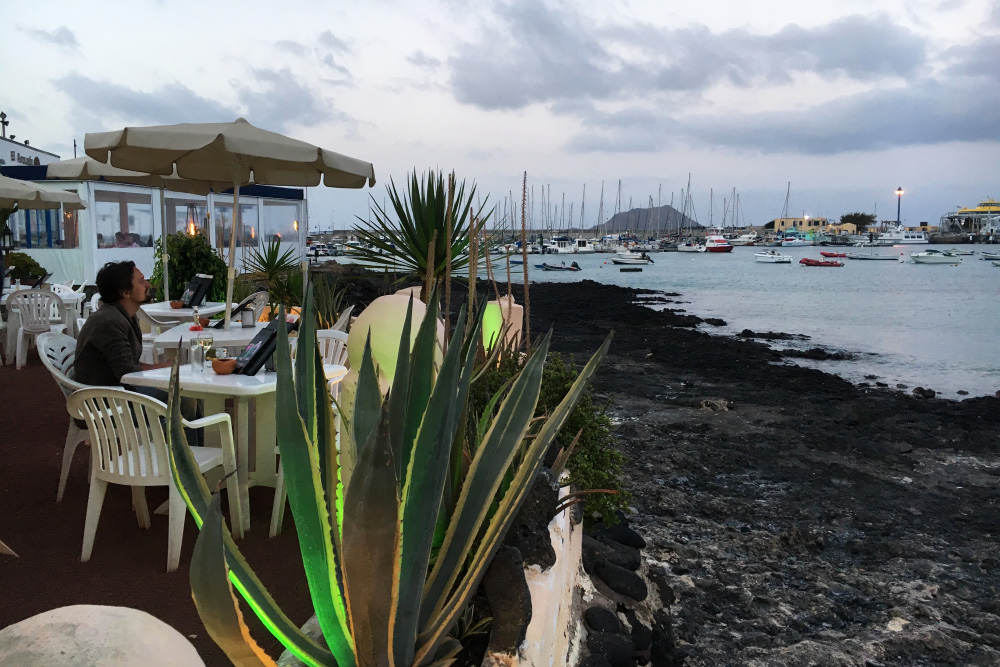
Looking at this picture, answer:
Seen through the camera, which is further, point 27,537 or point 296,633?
point 27,537

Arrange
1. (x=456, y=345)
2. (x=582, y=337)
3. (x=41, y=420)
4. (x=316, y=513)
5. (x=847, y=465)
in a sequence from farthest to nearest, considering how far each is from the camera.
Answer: (x=582, y=337)
(x=847, y=465)
(x=41, y=420)
(x=456, y=345)
(x=316, y=513)

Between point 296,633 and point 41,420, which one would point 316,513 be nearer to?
point 296,633

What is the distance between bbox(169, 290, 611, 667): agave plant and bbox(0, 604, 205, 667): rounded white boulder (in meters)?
0.11

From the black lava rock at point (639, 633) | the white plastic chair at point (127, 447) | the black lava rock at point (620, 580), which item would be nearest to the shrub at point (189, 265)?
the white plastic chair at point (127, 447)

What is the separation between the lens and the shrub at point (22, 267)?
14.7m

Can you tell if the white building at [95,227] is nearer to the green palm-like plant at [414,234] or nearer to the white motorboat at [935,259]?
the green palm-like plant at [414,234]

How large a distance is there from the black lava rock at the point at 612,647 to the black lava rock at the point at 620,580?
0.53 m

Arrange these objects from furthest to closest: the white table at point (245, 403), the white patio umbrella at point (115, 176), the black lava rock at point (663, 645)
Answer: the white patio umbrella at point (115, 176) → the white table at point (245, 403) → the black lava rock at point (663, 645)

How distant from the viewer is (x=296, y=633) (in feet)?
5.57

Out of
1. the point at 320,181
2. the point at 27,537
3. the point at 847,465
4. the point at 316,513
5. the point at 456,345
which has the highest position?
the point at 320,181

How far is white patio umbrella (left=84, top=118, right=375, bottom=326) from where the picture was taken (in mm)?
6055

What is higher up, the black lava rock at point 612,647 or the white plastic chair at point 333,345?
the white plastic chair at point 333,345

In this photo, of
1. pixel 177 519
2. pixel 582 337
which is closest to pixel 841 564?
pixel 177 519

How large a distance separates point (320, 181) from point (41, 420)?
356 centimetres
